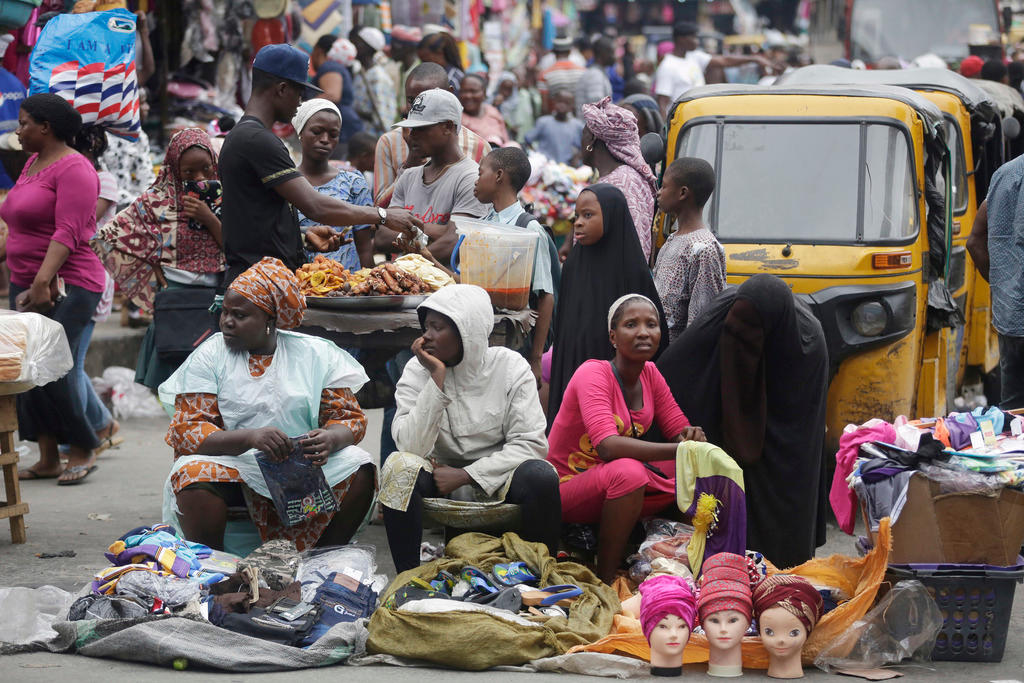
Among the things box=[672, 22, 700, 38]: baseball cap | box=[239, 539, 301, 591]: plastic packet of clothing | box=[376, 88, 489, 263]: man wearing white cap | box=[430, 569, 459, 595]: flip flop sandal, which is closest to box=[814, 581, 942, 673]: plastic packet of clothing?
box=[430, 569, 459, 595]: flip flop sandal

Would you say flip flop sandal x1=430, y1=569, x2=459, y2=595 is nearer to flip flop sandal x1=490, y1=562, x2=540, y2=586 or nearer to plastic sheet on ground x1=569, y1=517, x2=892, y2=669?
flip flop sandal x1=490, y1=562, x2=540, y2=586

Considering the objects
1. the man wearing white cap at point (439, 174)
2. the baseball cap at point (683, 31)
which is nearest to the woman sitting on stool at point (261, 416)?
the man wearing white cap at point (439, 174)

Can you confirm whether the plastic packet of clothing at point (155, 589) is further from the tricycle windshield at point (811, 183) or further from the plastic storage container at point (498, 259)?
the tricycle windshield at point (811, 183)

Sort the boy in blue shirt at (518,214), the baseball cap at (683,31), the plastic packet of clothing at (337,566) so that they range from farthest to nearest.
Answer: the baseball cap at (683,31)
the boy in blue shirt at (518,214)
the plastic packet of clothing at (337,566)

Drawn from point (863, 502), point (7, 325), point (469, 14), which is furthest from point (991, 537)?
point (469, 14)

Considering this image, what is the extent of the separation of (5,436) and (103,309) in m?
2.77

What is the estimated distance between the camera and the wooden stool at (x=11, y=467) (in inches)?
243

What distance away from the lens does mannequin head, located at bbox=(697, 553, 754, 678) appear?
14.7 ft

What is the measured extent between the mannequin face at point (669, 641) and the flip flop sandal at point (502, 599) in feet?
1.76

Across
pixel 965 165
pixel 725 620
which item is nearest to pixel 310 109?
pixel 725 620

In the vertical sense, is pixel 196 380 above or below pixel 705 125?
below

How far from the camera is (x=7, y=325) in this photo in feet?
19.5

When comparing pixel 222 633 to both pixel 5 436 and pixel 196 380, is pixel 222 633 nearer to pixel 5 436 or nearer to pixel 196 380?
pixel 196 380

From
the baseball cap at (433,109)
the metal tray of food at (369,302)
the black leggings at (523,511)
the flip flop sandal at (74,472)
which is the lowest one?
the flip flop sandal at (74,472)
